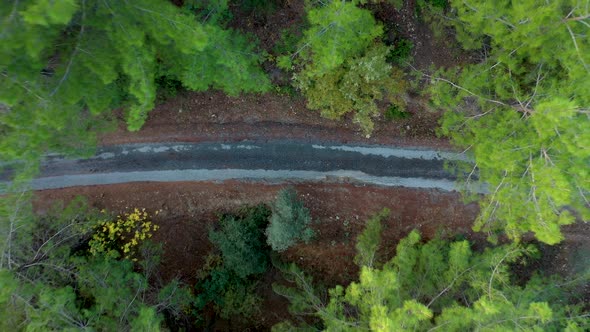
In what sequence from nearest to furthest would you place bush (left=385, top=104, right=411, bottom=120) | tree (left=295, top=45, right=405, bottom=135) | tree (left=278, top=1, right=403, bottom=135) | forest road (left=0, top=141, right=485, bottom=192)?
tree (left=278, top=1, right=403, bottom=135) < tree (left=295, top=45, right=405, bottom=135) < bush (left=385, top=104, right=411, bottom=120) < forest road (left=0, top=141, right=485, bottom=192)

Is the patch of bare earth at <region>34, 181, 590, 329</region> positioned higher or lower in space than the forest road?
lower

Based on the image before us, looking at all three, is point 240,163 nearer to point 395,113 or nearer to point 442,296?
point 395,113

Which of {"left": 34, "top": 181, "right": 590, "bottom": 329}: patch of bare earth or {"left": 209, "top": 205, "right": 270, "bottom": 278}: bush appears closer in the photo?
{"left": 209, "top": 205, "right": 270, "bottom": 278}: bush

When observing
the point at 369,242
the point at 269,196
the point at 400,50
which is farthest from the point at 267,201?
the point at 400,50

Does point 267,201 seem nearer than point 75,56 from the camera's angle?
No

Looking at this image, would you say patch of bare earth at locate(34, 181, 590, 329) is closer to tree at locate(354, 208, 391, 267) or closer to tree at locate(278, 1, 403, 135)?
tree at locate(354, 208, 391, 267)

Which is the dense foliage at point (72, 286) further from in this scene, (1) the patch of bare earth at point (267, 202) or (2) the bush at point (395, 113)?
(2) the bush at point (395, 113)

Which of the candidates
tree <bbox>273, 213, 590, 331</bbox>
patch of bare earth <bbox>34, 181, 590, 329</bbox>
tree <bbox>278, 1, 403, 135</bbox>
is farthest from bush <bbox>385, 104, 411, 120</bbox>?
tree <bbox>273, 213, 590, 331</bbox>
